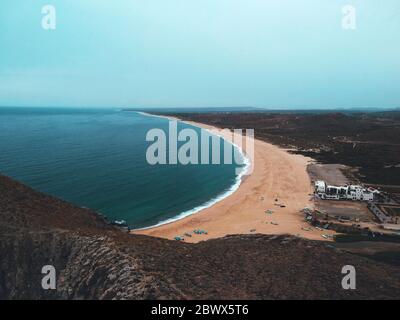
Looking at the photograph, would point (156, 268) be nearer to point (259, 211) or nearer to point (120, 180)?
point (259, 211)

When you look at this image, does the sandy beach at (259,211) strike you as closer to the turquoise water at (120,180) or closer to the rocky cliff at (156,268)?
the turquoise water at (120,180)

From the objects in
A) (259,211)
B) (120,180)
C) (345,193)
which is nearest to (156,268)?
(259,211)

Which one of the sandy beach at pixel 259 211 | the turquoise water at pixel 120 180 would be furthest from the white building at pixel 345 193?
the turquoise water at pixel 120 180

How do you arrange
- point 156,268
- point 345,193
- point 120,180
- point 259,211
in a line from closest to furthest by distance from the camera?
point 156,268, point 259,211, point 345,193, point 120,180

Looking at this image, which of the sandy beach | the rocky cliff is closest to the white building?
the sandy beach

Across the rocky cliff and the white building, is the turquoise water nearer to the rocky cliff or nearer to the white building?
the white building

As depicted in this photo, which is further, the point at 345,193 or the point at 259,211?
the point at 345,193
